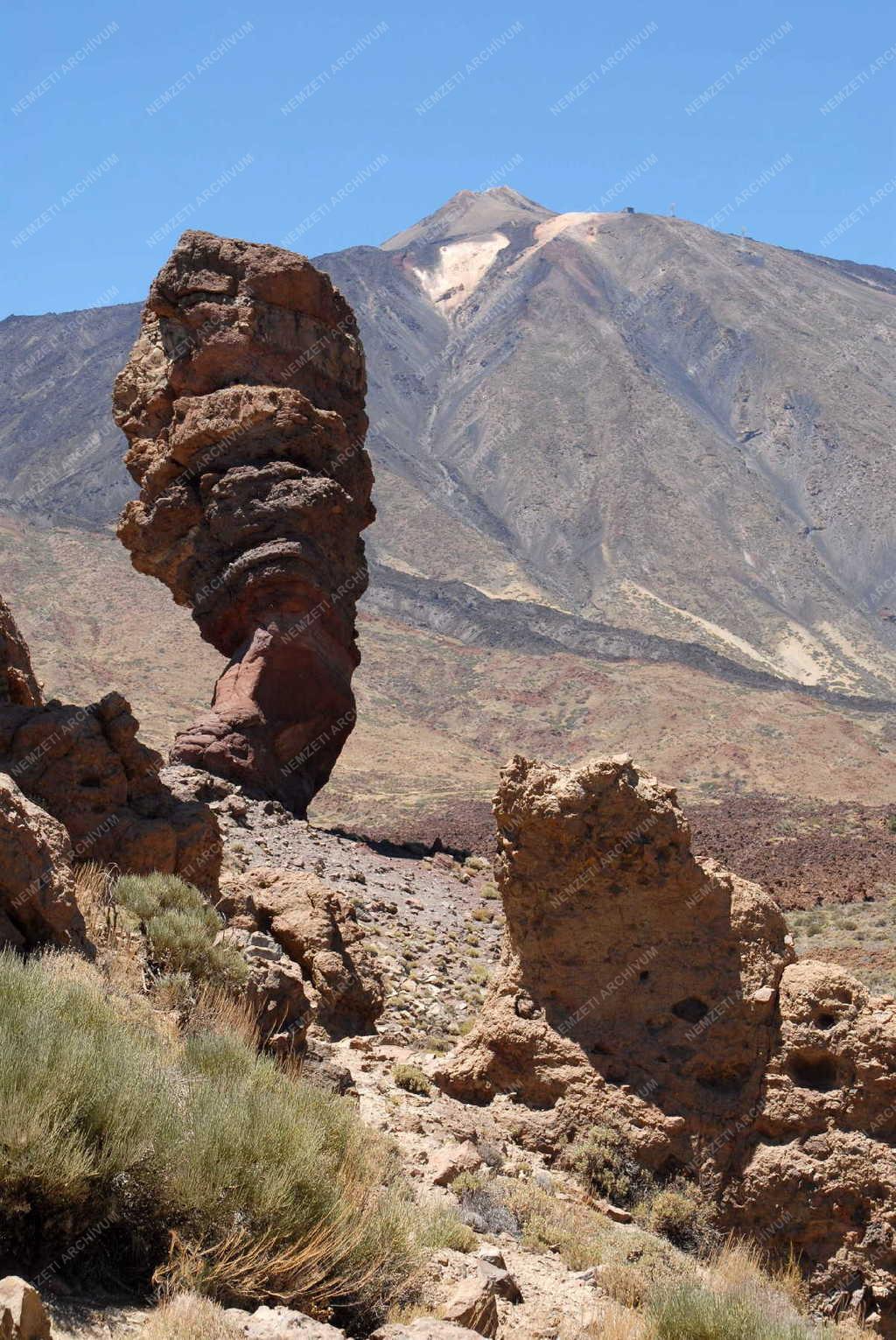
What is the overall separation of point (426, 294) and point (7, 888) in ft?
524

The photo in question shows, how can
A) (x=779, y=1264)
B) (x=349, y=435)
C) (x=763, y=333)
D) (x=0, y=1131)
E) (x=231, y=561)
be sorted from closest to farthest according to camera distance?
(x=0, y=1131) < (x=779, y=1264) < (x=231, y=561) < (x=349, y=435) < (x=763, y=333)

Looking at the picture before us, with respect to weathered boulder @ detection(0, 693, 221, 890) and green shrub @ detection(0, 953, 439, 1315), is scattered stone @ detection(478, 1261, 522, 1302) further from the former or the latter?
weathered boulder @ detection(0, 693, 221, 890)

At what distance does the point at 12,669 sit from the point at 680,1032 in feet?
22.0

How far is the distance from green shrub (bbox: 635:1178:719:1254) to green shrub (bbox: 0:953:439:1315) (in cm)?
241

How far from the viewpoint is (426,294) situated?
158500 mm

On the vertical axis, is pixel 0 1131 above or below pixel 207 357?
below

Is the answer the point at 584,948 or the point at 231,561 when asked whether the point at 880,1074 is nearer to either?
the point at 584,948

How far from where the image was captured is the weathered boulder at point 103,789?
31.9ft

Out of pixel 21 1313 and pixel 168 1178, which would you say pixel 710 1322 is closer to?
pixel 168 1178

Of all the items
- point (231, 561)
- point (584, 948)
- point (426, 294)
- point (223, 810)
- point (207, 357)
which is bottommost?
point (223, 810)

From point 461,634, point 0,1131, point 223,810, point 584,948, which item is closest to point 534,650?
point 461,634

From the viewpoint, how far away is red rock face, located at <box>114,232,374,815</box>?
20812mm

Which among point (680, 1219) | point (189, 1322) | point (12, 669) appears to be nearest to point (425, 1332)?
point (189, 1322)

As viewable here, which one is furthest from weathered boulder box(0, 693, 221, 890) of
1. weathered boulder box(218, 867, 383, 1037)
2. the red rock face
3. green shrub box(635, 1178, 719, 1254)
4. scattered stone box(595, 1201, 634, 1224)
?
the red rock face
